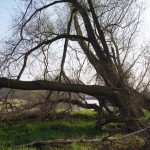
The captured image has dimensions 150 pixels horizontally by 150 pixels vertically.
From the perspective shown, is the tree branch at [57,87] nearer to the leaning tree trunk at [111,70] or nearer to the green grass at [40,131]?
the leaning tree trunk at [111,70]

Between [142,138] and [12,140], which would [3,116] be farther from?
[142,138]

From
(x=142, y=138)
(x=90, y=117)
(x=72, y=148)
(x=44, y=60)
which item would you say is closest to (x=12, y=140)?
(x=72, y=148)

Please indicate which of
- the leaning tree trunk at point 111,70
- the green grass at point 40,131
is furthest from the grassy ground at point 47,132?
the leaning tree trunk at point 111,70

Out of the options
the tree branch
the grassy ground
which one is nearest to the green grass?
the grassy ground

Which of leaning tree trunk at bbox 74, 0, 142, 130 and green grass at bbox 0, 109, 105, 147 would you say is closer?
green grass at bbox 0, 109, 105, 147

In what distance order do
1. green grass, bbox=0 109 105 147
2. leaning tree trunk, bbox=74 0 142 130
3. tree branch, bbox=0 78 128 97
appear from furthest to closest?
leaning tree trunk, bbox=74 0 142 130 → green grass, bbox=0 109 105 147 → tree branch, bbox=0 78 128 97

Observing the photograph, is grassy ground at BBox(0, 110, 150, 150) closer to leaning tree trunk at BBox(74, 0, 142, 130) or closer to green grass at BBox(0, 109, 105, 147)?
green grass at BBox(0, 109, 105, 147)

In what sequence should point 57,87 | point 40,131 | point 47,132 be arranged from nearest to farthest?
point 57,87, point 47,132, point 40,131

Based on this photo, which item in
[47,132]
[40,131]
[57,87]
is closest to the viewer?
[57,87]

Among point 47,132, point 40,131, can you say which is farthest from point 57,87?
point 40,131

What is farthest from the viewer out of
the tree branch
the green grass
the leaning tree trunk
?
the leaning tree trunk

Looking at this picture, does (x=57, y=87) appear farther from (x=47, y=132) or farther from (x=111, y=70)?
(x=111, y=70)

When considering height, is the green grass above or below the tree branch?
below

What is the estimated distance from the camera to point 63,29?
15914 millimetres
